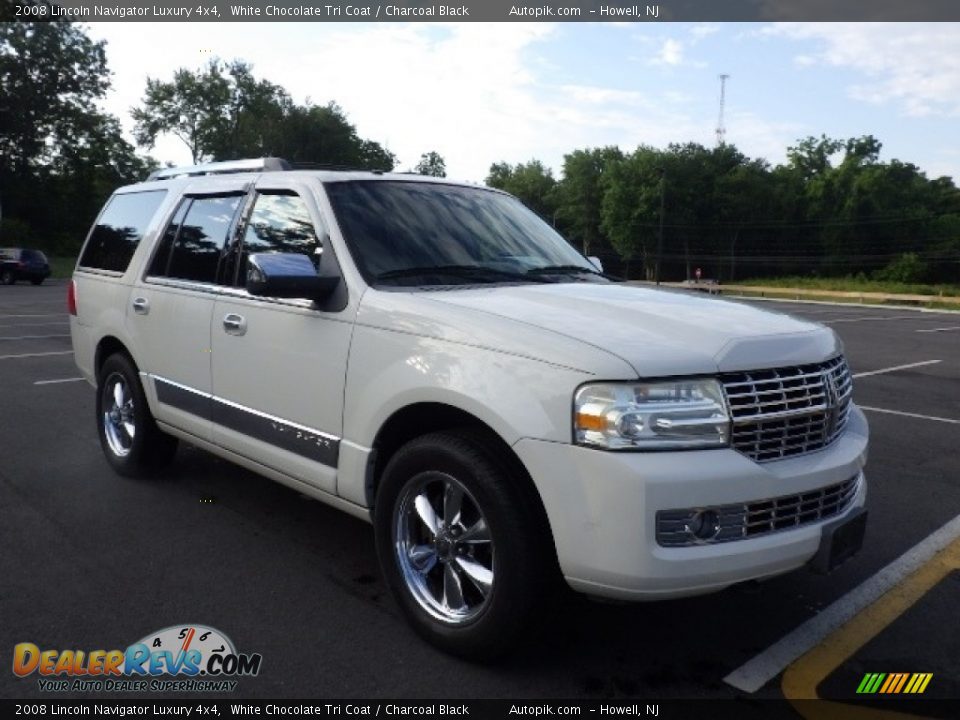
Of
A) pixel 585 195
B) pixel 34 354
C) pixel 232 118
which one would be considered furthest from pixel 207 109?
pixel 34 354

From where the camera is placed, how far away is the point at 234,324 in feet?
13.9

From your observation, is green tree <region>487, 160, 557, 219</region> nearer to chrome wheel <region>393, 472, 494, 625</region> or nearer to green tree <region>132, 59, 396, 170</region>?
green tree <region>132, 59, 396, 170</region>

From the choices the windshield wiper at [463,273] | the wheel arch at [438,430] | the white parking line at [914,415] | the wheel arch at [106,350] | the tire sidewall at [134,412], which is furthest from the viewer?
the white parking line at [914,415]

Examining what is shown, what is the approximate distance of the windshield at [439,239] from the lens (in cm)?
380

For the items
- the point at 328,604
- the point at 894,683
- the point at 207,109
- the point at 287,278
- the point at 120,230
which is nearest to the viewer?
the point at 894,683

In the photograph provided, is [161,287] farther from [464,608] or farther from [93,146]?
[93,146]

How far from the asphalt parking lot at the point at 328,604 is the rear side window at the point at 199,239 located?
139cm

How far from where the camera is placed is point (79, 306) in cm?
607

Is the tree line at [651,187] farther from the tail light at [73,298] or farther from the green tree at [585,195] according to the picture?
the tail light at [73,298]

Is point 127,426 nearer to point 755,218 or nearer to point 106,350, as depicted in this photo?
point 106,350

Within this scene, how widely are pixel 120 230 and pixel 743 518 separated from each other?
15.3ft

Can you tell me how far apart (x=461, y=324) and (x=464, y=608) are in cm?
110

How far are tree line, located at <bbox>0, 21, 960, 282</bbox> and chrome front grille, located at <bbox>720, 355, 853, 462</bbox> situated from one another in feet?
216

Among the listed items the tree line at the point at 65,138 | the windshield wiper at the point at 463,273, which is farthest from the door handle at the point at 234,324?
the tree line at the point at 65,138
